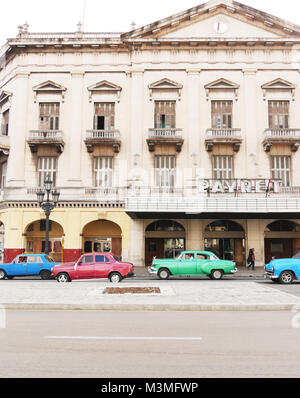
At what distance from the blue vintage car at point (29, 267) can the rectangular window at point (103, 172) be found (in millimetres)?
9561

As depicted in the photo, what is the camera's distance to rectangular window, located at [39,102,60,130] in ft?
101

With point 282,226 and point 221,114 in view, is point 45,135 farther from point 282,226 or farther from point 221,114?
point 282,226

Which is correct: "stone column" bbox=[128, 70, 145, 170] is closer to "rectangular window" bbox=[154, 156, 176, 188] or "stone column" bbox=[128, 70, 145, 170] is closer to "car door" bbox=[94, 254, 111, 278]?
"rectangular window" bbox=[154, 156, 176, 188]

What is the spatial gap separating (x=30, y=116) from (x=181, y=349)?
2828 cm

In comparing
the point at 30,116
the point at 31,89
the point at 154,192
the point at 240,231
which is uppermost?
the point at 31,89

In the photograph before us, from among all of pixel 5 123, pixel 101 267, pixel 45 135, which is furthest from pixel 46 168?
pixel 101 267

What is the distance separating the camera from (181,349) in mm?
6090

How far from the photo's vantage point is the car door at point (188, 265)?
66.9 ft

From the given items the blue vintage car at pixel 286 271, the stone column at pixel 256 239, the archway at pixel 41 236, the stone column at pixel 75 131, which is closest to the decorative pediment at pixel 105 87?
the stone column at pixel 75 131

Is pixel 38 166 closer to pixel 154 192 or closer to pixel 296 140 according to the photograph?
pixel 154 192

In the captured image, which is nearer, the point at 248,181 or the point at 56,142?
the point at 248,181

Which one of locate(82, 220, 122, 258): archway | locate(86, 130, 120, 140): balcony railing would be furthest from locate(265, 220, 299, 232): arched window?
locate(86, 130, 120, 140): balcony railing

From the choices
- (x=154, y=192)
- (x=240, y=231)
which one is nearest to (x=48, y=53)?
(x=154, y=192)

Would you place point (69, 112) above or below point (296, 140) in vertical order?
above
